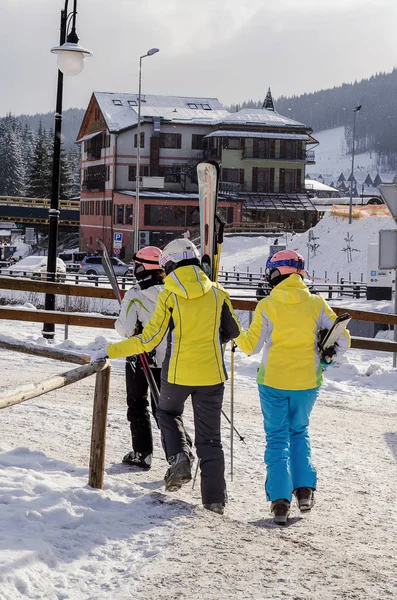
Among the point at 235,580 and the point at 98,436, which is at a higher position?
the point at 98,436

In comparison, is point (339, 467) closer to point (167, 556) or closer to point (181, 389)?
point (181, 389)

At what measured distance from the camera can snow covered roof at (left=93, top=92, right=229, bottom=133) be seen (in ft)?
225

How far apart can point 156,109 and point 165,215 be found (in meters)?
10.6

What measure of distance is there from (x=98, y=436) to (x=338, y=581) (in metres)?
2.01

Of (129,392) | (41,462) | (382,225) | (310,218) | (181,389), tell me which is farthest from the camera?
(310,218)

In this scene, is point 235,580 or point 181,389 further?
point 181,389

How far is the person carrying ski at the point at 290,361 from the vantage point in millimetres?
5961

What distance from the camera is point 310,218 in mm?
69750

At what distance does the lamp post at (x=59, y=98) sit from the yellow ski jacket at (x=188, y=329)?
28.4 ft

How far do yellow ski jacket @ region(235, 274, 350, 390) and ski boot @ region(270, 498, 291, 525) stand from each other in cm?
80

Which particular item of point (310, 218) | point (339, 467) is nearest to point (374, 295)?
point (339, 467)

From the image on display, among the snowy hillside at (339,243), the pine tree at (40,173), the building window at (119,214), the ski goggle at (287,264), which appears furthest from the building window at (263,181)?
the ski goggle at (287,264)

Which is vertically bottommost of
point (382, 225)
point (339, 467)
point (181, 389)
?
point (339, 467)

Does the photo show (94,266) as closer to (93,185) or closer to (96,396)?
(93,185)
